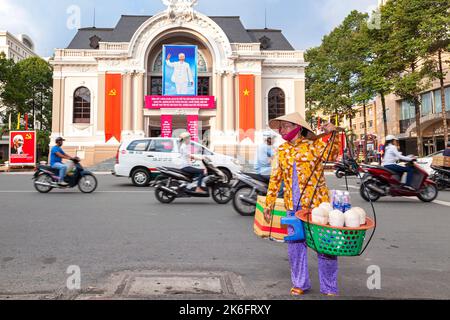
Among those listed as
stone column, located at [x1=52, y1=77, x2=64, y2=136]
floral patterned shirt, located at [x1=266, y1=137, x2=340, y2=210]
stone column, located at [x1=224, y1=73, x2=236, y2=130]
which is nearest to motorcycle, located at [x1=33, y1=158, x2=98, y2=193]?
floral patterned shirt, located at [x1=266, y1=137, x2=340, y2=210]

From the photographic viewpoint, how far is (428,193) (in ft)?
29.3

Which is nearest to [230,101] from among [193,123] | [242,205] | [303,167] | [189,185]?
[193,123]

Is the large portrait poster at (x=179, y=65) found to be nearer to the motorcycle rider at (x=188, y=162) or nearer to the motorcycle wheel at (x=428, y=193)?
the motorcycle rider at (x=188, y=162)

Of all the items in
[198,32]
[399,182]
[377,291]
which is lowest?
[377,291]

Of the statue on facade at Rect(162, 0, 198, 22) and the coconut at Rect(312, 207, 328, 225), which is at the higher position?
the statue on facade at Rect(162, 0, 198, 22)

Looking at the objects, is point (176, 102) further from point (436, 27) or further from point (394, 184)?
point (394, 184)

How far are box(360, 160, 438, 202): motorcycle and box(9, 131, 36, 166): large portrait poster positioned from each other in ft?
75.0

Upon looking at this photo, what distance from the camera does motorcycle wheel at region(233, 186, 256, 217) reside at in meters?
6.79

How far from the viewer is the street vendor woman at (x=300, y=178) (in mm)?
2717

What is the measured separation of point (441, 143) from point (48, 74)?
47.0m

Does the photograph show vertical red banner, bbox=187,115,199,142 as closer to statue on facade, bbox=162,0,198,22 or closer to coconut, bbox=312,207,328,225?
statue on facade, bbox=162,0,198,22

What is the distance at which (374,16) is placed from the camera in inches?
1000

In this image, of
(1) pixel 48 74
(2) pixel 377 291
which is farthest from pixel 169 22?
(2) pixel 377 291
